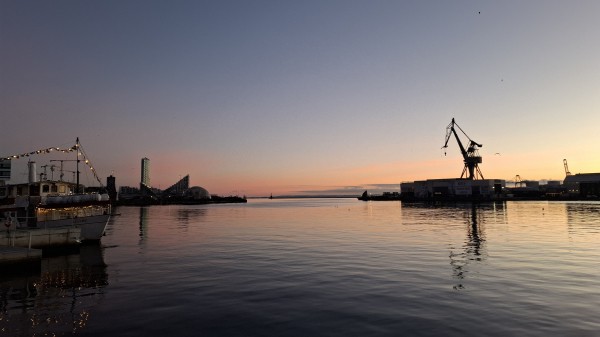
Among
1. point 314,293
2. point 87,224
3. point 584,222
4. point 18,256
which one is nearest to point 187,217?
point 87,224

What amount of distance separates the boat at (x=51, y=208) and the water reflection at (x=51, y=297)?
1388 cm

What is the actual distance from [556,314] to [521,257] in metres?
15.3

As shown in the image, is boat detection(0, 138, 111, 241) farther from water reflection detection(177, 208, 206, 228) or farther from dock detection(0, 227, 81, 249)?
water reflection detection(177, 208, 206, 228)

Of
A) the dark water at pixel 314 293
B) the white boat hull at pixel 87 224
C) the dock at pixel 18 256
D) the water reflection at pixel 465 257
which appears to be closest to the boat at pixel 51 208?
the white boat hull at pixel 87 224

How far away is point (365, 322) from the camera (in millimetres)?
13203

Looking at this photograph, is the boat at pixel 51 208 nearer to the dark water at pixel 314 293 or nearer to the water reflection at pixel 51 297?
the dark water at pixel 314 293

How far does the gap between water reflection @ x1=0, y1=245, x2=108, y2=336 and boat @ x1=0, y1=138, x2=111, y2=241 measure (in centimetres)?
1388

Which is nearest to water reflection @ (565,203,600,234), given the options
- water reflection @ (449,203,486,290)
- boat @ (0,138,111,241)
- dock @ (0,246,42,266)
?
water reflection @ (449,203,486,290)

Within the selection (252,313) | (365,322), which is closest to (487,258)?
(365,322)

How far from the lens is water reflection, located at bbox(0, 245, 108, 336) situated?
43.4 ft

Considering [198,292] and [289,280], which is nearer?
[198,292]

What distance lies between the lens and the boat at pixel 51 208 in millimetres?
40500

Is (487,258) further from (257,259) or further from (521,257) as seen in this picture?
(257,259)

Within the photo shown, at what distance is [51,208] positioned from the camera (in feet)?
134
